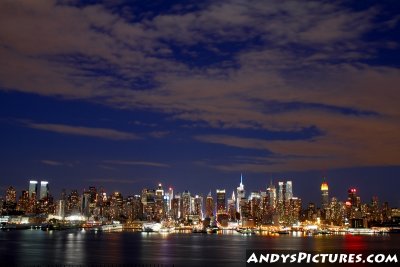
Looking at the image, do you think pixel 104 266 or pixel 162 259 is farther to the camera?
pixel 162 259

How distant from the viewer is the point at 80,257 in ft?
298

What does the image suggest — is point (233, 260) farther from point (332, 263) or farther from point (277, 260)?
point (332, 263)

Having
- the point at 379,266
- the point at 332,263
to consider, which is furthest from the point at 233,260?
the point at 379,266

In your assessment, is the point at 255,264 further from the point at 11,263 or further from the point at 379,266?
the point at 11,263

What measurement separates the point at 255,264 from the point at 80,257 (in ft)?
107

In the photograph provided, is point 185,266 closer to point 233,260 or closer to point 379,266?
point 233,260

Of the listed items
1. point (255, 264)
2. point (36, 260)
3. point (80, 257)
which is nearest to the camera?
point (255, 264)

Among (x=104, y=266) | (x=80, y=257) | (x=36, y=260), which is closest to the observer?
(x=104, y=266)

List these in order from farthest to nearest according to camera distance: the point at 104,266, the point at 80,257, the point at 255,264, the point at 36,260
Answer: the point at 80,257 → the point at 36,260 → the point at 255,264 → the point at 104,266

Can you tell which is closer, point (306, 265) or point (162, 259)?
point (306, 265)

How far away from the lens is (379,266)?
2958 inches

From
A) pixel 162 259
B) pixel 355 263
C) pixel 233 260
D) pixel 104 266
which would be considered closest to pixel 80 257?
pixel 162 259

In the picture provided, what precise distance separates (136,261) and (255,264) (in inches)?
836

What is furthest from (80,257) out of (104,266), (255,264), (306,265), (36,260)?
(306,265)
